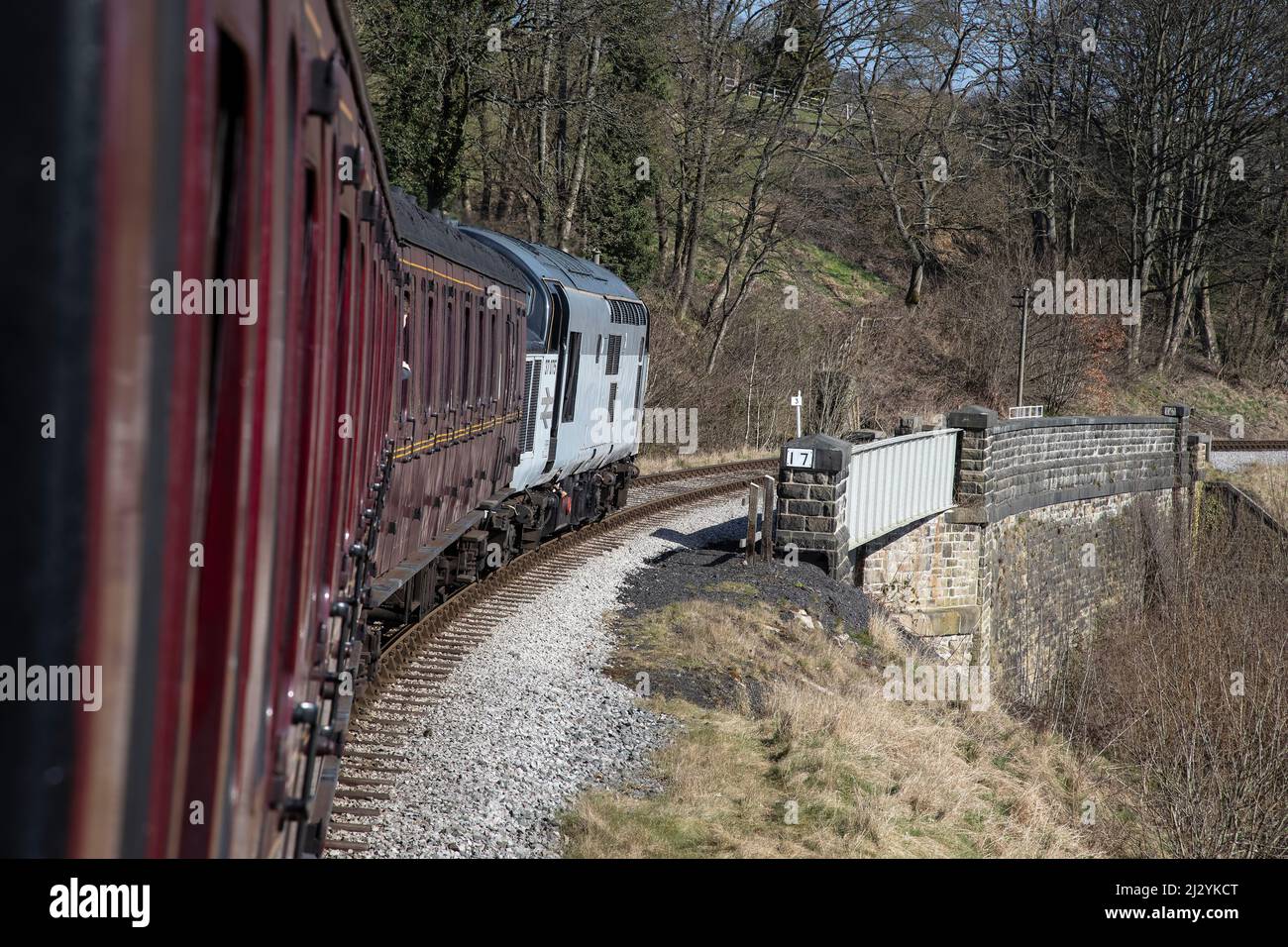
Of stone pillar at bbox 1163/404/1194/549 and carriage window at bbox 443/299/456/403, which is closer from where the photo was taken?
carriage window at bbox 443/299/456/403

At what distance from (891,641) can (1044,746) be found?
2.46 m

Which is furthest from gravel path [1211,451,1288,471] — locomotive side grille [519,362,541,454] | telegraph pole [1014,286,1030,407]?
locomotive side grille [519,362,541,454]

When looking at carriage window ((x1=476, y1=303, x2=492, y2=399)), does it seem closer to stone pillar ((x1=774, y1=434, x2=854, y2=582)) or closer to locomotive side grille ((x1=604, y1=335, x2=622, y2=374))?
stone pillar ((x1=774, y1=434, x2=854, y2=582))

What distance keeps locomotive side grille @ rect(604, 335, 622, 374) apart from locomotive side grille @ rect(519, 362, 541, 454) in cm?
314

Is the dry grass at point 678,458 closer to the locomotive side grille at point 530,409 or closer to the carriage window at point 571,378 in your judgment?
the carriage window at point 571,378

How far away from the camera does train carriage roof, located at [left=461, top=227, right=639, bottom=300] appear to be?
45.4 feet

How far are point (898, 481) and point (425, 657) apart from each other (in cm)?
1049

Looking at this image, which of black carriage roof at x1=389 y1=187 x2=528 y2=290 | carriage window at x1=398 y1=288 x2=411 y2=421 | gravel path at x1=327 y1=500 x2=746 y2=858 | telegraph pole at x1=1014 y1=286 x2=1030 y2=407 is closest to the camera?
gravel path at x1=327 y1=500 x2=746 y2=858

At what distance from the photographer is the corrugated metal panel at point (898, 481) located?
55.1 feet

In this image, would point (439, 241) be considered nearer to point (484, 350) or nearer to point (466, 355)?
point (466, 355)

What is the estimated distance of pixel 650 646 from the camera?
11055 mm

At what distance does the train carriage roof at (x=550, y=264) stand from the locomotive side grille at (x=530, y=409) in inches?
40.8
